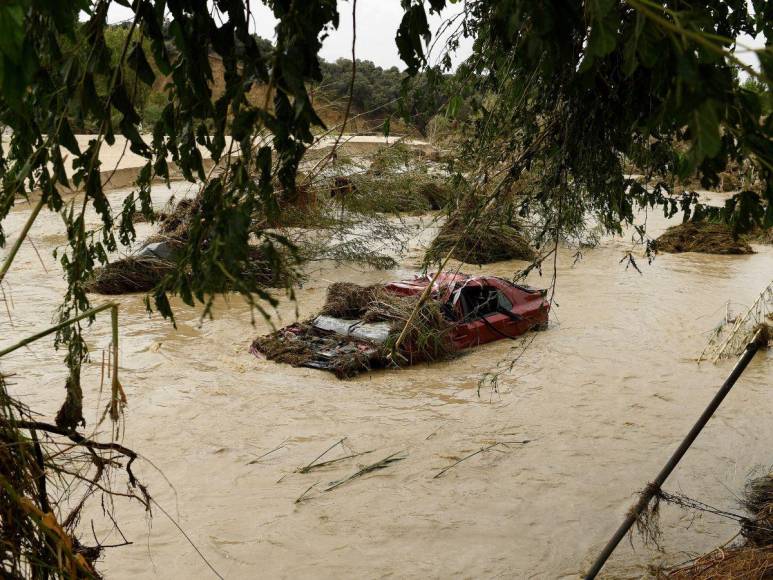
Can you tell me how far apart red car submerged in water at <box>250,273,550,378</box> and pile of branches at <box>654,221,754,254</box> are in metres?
9.65

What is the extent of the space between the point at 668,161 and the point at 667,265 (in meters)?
15.4

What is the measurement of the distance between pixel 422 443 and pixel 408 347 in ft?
8.72

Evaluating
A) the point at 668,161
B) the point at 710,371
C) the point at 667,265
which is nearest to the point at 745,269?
the point at 667,265

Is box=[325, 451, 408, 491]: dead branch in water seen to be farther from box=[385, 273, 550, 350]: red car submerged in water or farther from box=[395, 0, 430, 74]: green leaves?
box=[395, 0, 430, 74]: green leaves

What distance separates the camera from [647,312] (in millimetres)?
16438

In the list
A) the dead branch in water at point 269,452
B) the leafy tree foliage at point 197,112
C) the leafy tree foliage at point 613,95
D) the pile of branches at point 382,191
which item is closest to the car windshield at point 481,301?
the dead branch in water at point 269,452

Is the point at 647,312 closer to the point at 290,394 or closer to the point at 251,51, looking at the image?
the point at 290,394

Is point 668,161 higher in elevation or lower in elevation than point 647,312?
higher

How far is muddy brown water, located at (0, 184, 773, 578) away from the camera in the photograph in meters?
7.74

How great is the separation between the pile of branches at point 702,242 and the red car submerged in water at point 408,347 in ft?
31.7

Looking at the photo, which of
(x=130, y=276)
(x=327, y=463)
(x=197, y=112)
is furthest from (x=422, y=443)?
(x=130, y=276)

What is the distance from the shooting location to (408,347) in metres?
12.8

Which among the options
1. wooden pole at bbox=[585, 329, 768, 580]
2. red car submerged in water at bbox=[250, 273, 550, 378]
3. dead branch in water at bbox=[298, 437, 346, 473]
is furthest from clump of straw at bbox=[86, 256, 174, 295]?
wooden pole at bbox=[585, 329, 768, 580]

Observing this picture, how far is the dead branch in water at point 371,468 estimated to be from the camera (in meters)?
9.04
